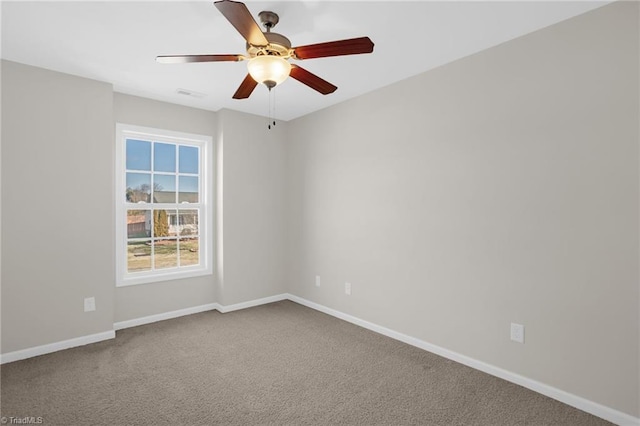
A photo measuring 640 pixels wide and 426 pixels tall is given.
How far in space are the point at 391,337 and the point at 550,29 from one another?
113 inches

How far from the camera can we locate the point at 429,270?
316 centimetres

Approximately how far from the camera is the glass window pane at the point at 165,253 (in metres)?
4.12

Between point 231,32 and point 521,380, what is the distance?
10.7ft

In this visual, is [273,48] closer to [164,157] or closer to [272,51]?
[272,51]

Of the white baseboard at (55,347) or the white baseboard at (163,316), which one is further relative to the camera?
the white baseboard at (163,316)

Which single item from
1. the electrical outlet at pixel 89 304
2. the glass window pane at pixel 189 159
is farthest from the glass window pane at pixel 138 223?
the electrical outlet at pixel 89 304

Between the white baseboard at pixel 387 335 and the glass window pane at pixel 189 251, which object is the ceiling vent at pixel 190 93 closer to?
the glass window pane at pixel 189 251

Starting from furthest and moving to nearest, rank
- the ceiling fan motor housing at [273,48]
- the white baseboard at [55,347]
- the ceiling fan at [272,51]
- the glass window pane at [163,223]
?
the glass window pane at [163,223]
the white baseboard at [55,347]
the ceiling fan motor housing at [273,48]
the ceiling fan at [272,51]

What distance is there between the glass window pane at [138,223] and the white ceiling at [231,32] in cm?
143

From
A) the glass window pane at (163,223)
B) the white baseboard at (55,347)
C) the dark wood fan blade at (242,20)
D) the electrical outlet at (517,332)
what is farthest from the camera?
the glass window pane at (163,223)

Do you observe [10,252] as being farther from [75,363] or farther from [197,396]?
[197,396]

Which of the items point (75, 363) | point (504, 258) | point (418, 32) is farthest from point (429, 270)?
point (75, 363)

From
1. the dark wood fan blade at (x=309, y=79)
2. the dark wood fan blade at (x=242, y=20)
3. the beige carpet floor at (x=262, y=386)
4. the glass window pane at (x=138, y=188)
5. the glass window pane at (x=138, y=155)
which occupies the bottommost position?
the beige carpet floor at (x=262, y=386)

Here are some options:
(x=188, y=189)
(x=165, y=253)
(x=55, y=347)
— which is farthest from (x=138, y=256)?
(x=55, y=347)
